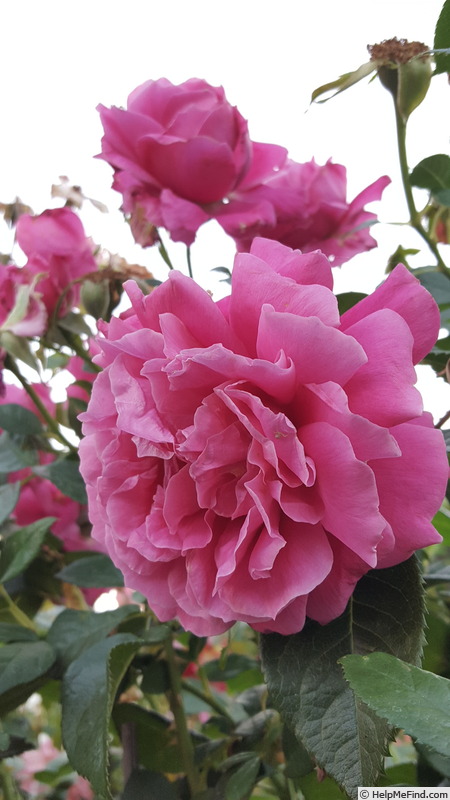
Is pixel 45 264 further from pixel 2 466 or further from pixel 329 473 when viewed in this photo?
pixel 329 473

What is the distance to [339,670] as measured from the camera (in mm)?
261

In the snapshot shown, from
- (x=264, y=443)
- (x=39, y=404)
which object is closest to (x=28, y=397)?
(x=39, y=404)

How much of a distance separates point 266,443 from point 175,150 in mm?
262

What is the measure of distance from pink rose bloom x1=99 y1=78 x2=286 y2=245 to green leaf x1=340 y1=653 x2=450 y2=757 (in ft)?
1.01

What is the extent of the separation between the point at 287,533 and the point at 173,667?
0.24m

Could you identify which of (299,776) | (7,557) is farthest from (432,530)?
(7,557)

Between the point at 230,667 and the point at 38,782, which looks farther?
the point at 38,782

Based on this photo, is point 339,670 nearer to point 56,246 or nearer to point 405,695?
point 405,695

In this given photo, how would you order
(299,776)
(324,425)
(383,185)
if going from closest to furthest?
(324,425) → (299,776) → (383,185)

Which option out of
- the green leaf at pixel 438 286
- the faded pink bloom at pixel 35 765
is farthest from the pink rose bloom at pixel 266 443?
the faded pink bloom at pixel 35 765

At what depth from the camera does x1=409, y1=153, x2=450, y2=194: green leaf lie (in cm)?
44

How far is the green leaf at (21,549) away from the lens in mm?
463

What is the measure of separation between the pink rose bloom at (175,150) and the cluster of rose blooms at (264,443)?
0.53 ft

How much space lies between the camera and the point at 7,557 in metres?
0.48
